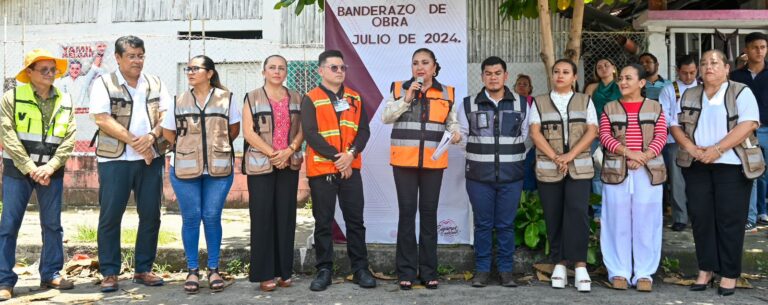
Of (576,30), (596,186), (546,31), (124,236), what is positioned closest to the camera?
(546,31)

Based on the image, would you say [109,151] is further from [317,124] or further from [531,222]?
→ [531,222]

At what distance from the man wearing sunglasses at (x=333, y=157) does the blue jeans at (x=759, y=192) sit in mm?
3875

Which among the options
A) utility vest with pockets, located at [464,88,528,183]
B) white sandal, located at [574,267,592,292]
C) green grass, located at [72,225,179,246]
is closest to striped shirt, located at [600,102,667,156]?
utility vest with pockets, located at [464,88,528,183]

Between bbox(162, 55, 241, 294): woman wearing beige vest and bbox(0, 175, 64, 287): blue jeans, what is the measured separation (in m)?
1.02

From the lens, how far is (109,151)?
16.5 ft

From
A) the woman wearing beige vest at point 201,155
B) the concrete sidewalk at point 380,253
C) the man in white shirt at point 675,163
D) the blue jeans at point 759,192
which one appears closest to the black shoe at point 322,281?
the concrete sidewalk at point 380,253

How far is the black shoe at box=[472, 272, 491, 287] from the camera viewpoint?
17.0ft

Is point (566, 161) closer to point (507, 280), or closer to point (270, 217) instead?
point (507, 280)

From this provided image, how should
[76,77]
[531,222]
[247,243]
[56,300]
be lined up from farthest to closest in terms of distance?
[76,77], [247,243], [531,222], [56,300]

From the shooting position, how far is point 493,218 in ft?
17.2

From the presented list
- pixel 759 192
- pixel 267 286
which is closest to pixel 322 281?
pixel 267 286

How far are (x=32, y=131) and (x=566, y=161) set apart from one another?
161 inches

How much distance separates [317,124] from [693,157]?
286 centimetres

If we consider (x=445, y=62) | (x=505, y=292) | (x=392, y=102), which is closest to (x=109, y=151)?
(x=392, y=102)
